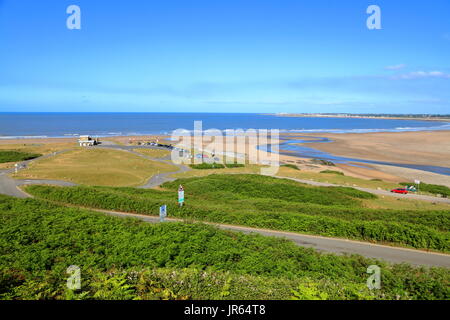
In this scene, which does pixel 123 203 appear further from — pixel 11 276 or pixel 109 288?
pixel 109 288

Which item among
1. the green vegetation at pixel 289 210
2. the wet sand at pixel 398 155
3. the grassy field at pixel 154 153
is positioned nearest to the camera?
the green vegetation at pixel 289 210

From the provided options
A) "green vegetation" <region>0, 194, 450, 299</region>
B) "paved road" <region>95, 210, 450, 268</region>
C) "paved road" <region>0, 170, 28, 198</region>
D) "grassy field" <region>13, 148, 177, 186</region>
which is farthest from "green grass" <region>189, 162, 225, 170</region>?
"paved road" <region>95, 210, 450, 268</region>

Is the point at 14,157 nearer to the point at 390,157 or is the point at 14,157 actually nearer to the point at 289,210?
the point at 289,210

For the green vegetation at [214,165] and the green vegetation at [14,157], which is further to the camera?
the green vegetation at [214,165]

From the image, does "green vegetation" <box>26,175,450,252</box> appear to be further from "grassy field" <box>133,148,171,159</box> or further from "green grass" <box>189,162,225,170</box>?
"grassy field" <box>133,148,171,159</box>

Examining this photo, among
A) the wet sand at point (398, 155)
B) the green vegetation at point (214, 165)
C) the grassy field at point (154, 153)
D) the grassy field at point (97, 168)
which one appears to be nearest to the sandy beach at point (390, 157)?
the wet sand at point (398, 155)

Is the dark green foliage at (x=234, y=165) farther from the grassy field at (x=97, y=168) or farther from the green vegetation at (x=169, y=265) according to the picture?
the green vegetation at (x=169, y=265)

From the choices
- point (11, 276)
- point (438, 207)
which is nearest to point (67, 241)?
point (11, 276)
